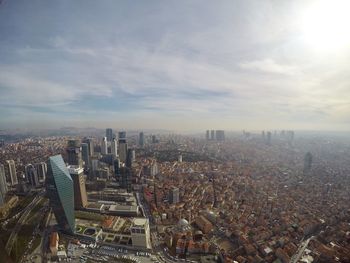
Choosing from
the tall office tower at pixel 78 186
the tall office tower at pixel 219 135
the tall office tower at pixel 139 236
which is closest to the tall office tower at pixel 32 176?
the tall office tower at pixel 78 186

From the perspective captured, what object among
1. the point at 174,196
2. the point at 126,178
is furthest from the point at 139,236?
the point at 126,178

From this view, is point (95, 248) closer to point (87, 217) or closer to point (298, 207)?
point (87, 217)

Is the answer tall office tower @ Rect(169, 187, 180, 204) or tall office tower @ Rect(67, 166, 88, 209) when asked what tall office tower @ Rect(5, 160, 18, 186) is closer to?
tall office tower @ Rect(67, 166, 88, 209)

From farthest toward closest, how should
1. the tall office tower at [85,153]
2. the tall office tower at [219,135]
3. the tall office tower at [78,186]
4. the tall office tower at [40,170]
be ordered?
the tall office tower at [219,135] < the tall office tower at [85,153] < the tall office tower at [40,170] < the tall office tower at [78,186]

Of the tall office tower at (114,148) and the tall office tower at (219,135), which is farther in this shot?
the tall office tower at (219,135)

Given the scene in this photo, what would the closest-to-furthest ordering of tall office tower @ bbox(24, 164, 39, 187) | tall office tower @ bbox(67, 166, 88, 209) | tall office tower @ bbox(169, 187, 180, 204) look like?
tall office tower @ bbox(67, 166, 88, 209)
tall office tower @ bbox(169, 187, 180, 204)
tall office tower @ bbox(24, 164, 39, 187)

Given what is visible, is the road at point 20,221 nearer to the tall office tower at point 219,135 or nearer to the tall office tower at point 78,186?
the tall office tower at point 78,186

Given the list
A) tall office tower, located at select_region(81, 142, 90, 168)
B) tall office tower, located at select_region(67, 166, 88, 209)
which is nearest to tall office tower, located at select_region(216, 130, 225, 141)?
tall office tower, located at select_region(81, 142, 90, 168)
